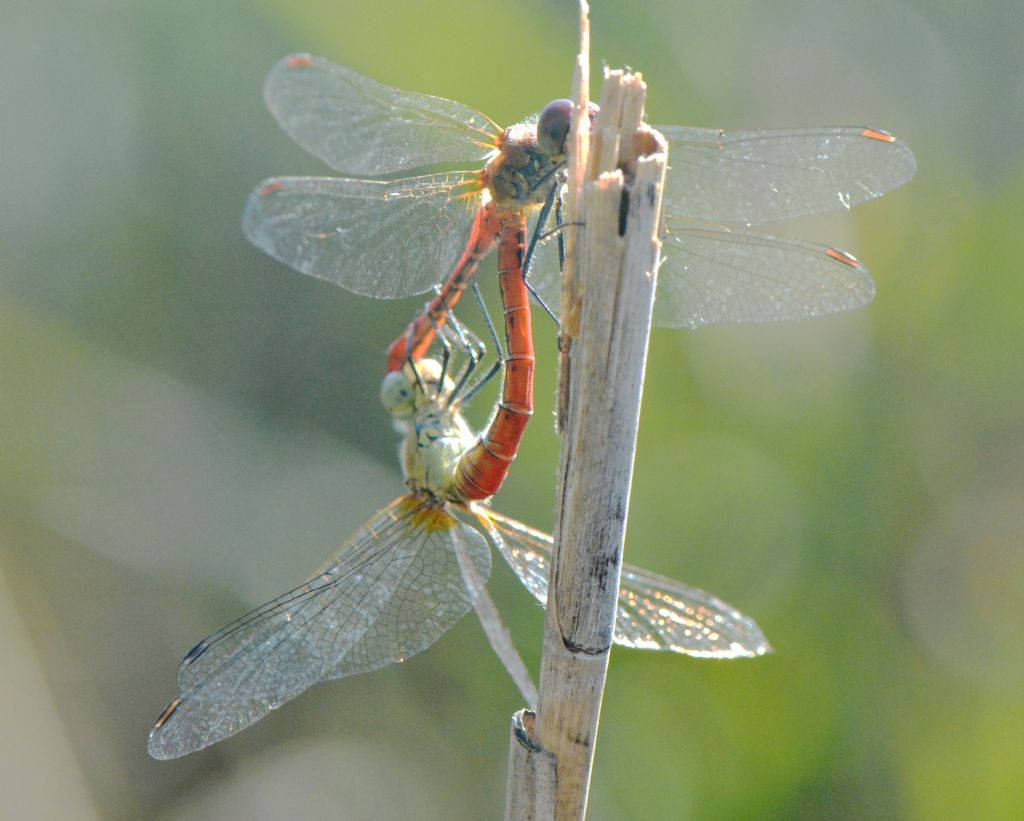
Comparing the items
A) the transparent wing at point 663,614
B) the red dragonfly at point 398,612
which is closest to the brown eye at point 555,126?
the red dragonfly at point 398,612

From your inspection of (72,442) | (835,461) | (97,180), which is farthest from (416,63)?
(835,461)

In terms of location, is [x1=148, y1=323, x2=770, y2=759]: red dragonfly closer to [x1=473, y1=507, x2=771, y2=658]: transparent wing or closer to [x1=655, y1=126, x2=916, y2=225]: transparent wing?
[x1=473, y1=507, x2=771, y2=658]: transparent wing

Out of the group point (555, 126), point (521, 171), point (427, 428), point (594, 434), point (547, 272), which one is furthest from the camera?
point (427, 428)

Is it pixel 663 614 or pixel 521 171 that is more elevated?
pixel 521 171

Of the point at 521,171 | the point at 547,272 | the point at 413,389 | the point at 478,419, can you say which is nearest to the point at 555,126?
the point at 521,171

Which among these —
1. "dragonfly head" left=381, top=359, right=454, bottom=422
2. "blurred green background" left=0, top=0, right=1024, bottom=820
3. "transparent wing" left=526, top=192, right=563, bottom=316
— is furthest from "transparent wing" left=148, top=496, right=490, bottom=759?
"blurred green background" left=0, top=0, right=1024, bottom=820

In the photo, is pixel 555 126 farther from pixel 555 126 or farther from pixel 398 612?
pixel 398 612

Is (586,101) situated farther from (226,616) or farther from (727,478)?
(226,616)

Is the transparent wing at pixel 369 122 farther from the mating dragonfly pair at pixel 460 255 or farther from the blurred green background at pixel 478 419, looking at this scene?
the blurred green background at pixel 478 419
